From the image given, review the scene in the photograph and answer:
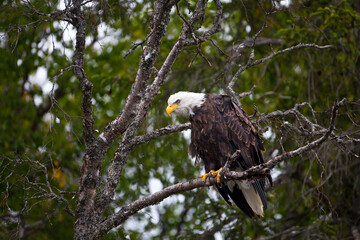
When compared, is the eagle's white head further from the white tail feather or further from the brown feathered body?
the white tail feather

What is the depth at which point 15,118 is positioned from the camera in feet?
25.6

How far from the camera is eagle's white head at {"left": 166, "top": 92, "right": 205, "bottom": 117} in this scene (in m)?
4.58

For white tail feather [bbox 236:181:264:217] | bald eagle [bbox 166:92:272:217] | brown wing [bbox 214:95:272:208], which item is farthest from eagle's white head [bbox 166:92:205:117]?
white tail feather [bbox 236:181:264:217]

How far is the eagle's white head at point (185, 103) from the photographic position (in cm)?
458

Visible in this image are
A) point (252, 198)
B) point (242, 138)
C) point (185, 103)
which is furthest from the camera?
point (252, 198)

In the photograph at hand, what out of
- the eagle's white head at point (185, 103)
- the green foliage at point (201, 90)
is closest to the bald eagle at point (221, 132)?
the eagle's white head at point (185, 103)

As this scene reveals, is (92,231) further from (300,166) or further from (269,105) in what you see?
(269,105)

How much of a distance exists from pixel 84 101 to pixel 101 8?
1058mm

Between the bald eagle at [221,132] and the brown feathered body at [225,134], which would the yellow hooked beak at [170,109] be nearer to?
the bald eagle at [221,132]

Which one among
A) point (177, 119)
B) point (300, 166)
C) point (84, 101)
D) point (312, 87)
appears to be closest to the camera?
point (84, 101)

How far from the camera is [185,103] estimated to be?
15.1 feet

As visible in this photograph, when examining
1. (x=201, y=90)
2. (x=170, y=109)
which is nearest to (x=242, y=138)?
(x=170, y=109)

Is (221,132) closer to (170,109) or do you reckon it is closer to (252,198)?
(170,109)

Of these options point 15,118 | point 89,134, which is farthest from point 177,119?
point 15,118
